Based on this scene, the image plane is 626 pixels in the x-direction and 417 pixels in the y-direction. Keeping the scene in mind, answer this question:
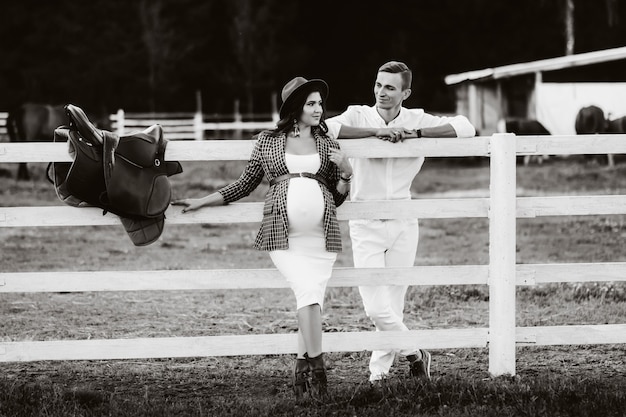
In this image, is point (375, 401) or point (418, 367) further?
point (418, 367)

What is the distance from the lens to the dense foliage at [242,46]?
47.5 metres

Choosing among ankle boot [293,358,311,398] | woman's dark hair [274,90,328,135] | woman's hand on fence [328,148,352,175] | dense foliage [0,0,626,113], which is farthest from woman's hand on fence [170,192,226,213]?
dense foliage [0,0,626,113]

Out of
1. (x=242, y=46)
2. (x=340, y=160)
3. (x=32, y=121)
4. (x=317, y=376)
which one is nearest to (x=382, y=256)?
(x=340, y=160)

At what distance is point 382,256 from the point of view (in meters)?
5.26

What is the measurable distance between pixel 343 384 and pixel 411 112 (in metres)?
1.57

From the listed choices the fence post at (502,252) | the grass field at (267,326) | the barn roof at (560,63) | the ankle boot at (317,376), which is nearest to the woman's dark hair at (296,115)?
the fence post at (502,252)

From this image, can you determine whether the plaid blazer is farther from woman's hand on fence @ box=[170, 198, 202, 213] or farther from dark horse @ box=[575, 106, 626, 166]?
dark horse @ box=[575, 106, 626, 166]

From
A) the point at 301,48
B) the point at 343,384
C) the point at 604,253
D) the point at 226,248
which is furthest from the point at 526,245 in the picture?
the point at 301,48

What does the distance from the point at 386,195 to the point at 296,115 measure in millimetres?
766

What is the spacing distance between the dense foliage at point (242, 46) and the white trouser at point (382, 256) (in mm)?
41300

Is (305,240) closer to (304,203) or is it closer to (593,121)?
(304,203)

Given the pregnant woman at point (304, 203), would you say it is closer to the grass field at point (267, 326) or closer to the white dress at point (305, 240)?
the white dress at point (305, 240)

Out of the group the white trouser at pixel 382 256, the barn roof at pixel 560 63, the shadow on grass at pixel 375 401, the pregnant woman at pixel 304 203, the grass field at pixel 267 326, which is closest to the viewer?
the shadow on grass at pixel 375 401

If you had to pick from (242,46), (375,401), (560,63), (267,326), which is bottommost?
(267,326)
